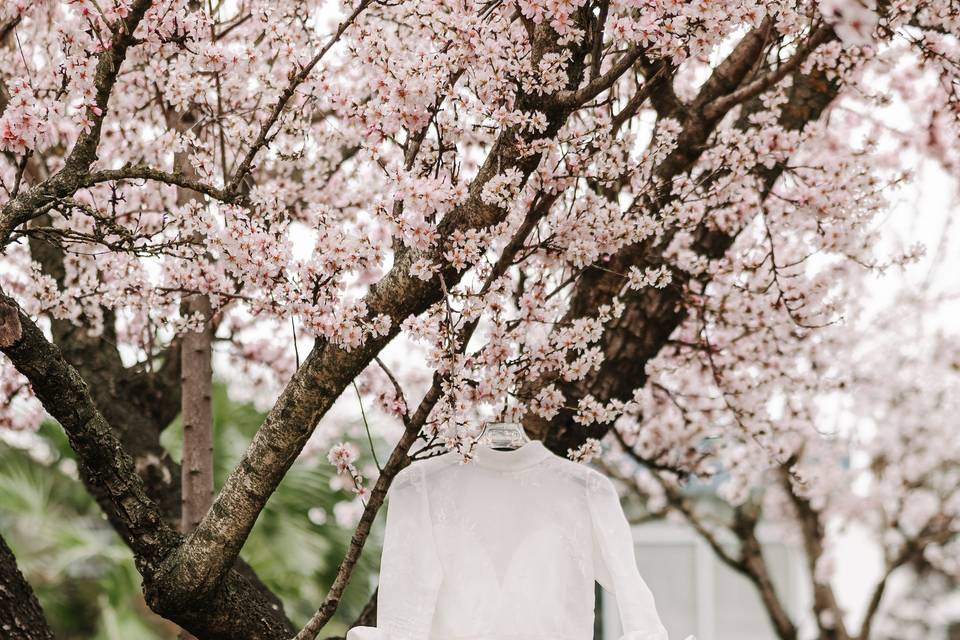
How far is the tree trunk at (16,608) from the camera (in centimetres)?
266

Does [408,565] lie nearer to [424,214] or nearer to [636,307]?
[424,214]

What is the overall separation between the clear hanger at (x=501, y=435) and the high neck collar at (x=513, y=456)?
0.03 metres

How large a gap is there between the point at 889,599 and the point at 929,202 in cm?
594

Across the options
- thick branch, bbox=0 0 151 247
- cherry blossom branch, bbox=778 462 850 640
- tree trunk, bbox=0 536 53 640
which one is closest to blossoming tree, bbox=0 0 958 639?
thick branch, bbox=0 0 151 247

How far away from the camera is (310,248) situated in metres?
2.37

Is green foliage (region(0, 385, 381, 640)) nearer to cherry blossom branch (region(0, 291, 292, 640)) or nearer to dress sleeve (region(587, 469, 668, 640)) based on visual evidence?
cherry blossom branch (region(0, 291, 292, 640))

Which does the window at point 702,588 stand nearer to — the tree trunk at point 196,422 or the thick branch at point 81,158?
the tree trunk at point 196,422

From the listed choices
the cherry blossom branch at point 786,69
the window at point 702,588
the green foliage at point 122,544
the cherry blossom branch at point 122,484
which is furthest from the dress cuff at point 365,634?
the window at point 702,588

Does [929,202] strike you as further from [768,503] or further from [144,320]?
[144,320]

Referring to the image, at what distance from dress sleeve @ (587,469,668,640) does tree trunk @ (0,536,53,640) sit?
5.04 feet

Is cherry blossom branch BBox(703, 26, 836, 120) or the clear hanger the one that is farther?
the clear hanger

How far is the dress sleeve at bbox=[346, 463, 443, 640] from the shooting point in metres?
2.56

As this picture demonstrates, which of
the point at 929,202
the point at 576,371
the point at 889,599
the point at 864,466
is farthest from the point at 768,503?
the point at 576,371

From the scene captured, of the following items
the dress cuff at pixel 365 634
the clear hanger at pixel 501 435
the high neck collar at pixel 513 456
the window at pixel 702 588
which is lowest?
the dress cuff at pixel 365 634
